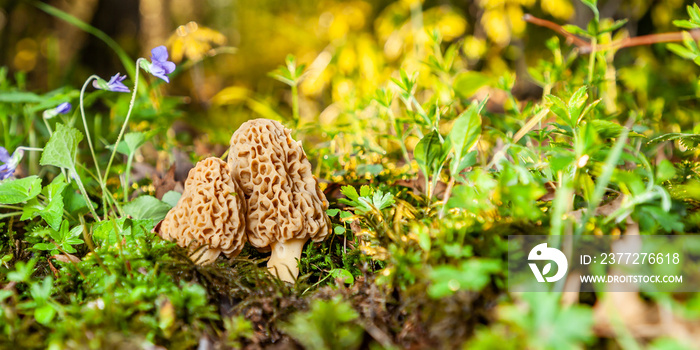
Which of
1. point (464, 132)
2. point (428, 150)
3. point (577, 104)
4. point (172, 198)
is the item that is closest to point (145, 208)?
point (172, 198)

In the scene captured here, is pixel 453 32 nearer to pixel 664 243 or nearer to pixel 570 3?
pixel 570 3

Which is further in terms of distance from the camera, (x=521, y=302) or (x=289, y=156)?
(x=289, y=156)

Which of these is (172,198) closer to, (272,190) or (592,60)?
(272,190)

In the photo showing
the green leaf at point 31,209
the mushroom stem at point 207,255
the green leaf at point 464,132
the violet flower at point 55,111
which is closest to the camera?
the green leaf at point 464,132

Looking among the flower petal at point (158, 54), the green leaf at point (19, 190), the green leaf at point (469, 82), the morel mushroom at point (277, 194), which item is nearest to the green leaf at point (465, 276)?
the morel mushroom at point (277, 194)

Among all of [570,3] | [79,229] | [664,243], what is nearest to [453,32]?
[570,3]

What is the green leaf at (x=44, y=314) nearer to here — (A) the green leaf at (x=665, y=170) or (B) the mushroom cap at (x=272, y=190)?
(B) the mushroom cap at (x=272, y=190)
